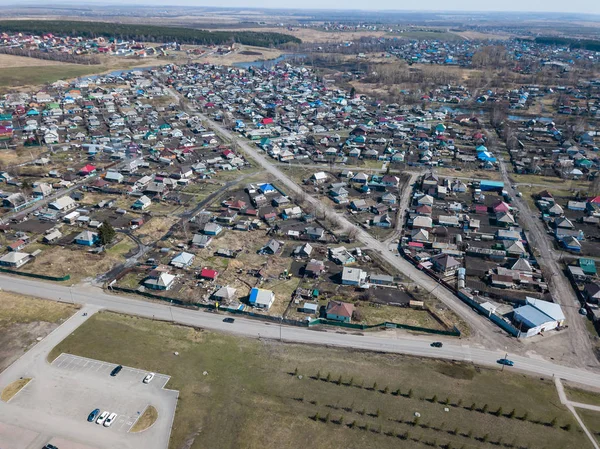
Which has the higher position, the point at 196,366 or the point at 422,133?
the point at 422,133

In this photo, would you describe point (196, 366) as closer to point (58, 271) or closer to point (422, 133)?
point (58, 271)

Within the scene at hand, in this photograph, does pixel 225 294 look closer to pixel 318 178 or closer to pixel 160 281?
pixel 160 281

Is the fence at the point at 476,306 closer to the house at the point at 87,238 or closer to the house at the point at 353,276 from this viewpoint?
the house at the point at 353,276

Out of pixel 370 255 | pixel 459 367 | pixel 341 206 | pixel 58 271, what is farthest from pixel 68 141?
pixel 459 367

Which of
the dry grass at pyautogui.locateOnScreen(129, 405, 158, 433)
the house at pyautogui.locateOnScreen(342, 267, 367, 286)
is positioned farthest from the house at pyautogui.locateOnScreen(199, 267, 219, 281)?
the dry grass at pyautogui.locateOnScreen(129, 405, 158, 433)

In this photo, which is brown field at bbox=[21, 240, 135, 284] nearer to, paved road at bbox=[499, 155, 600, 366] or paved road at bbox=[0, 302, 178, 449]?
paved road at bbox=[0, 302, 178, 449]

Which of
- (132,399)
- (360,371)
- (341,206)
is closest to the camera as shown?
(132,399)
